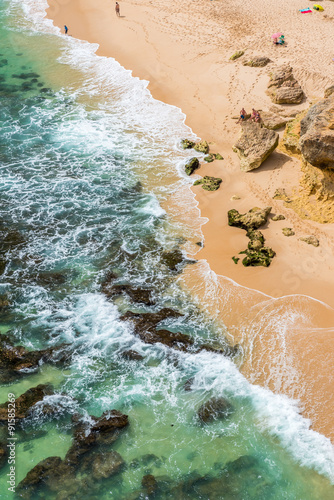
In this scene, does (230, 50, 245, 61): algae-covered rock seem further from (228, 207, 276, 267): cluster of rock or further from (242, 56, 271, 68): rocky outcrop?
(228, 207, 276, 267): cluster of rock

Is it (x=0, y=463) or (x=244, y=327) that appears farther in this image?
(x=244, y=327)

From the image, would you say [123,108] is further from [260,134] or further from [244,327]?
[244,327]

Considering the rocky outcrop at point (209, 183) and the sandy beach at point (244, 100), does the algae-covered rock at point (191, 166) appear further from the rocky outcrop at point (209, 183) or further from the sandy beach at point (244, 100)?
the rocky outcrop at point (209, 183)

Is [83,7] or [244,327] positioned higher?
[83,7]

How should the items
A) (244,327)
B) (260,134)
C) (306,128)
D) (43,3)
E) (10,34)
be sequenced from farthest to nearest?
(43,3)
(10,34)
(260,134)
(306,128)
(244,327)

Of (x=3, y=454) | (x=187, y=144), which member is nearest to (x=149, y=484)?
(x=3, y=454)

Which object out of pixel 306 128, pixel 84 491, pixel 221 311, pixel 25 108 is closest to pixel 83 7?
pixel 25 108

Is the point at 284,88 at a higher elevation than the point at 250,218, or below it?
higher

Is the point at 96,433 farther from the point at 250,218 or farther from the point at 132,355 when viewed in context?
the point at 250,218
